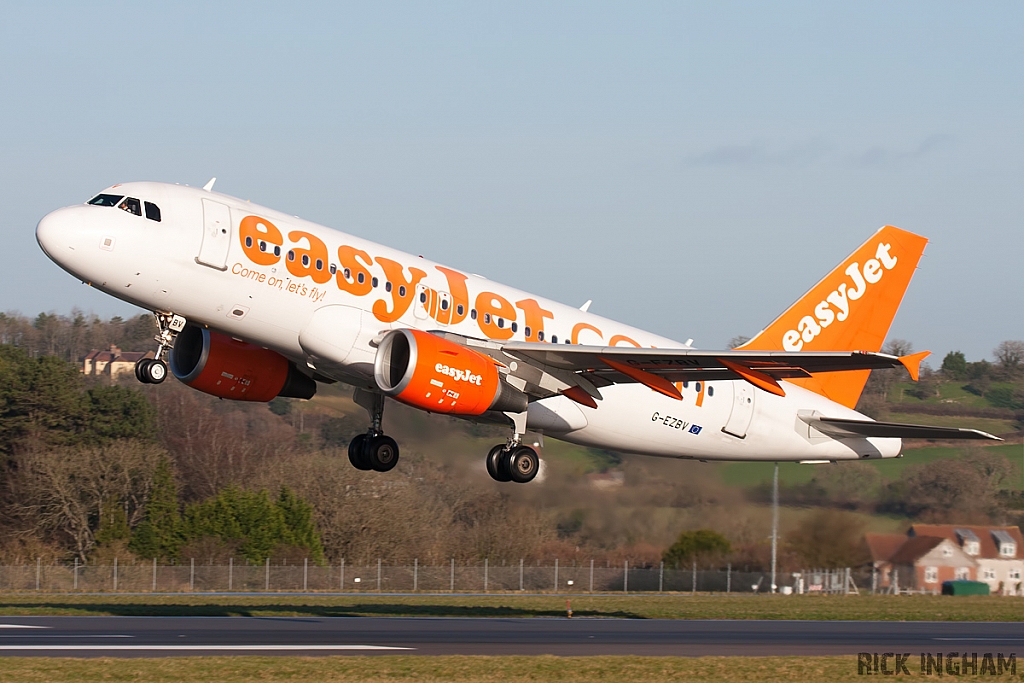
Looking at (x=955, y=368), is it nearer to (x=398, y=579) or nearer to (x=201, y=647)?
(x=398, y=579)

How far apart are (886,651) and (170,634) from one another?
54.3 ft

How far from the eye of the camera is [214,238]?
25.0m

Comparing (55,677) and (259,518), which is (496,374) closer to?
(55,677)

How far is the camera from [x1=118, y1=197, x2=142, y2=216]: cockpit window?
80.7 ft

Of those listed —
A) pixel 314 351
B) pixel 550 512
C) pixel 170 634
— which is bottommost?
pixel 170 634

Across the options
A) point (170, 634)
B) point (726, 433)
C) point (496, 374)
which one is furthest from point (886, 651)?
point (170, 634)

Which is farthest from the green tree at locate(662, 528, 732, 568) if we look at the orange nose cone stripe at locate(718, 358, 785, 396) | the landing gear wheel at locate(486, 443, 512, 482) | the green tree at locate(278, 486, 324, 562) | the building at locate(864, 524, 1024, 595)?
the green tree at locate(278, 486, 324, 562)

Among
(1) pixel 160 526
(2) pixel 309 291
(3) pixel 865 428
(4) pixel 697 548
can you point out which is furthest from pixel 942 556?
(1) pixel 160 526

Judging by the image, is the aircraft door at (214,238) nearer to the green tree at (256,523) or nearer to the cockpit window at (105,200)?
the cockpit window at (105,200)

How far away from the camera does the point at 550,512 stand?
44.1m

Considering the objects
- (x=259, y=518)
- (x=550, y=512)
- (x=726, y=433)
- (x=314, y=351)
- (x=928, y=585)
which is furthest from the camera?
(x=259, y=518)

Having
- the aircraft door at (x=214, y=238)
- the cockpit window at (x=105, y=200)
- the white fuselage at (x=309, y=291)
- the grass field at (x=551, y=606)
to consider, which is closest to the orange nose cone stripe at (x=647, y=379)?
the white fuselage at (x=309, y=291)

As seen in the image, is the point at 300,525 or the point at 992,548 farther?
the point at 300,525

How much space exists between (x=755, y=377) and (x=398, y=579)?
30.7 m
